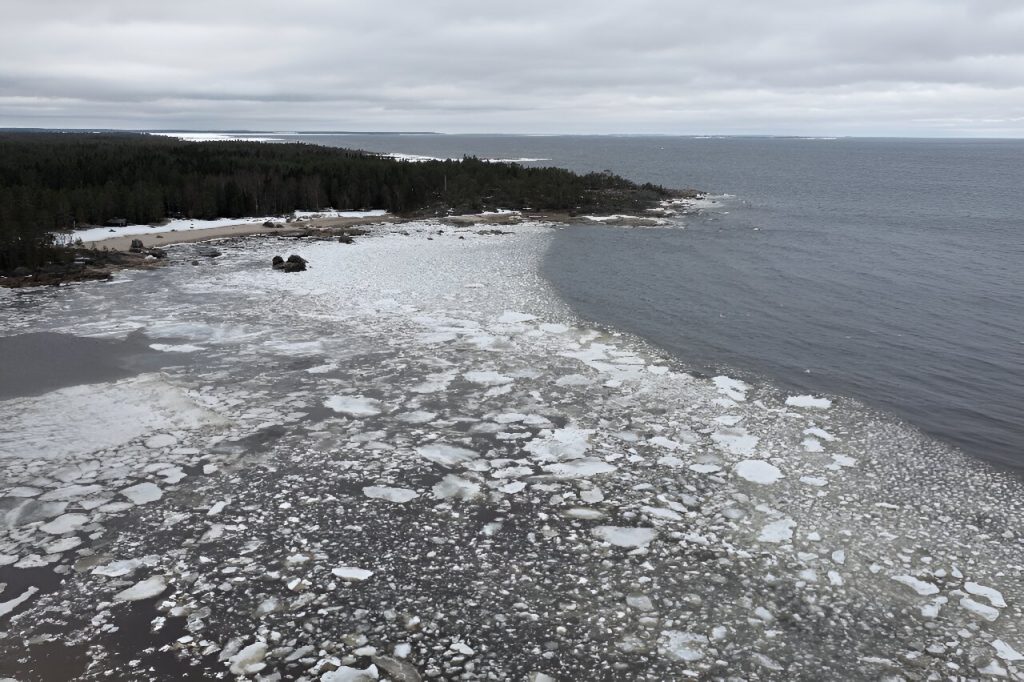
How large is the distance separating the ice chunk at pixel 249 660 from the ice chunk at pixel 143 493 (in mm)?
3338

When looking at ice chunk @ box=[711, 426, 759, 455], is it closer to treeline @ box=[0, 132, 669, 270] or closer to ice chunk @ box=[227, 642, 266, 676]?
ice chunk @ box=[227, 642, 266, 676]

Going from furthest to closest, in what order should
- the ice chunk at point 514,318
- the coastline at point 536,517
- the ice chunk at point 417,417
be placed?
1. the ice chunk at point 514,318
2. the ice chunk at point 417,417
3. the coastline at point 536,517

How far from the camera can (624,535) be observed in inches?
320

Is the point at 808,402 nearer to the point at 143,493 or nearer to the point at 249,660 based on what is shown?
the point at 249,660

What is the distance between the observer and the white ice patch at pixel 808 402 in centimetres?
1261

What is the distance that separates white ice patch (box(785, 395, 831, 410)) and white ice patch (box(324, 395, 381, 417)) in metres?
7.29

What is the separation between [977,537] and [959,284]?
66.4ft

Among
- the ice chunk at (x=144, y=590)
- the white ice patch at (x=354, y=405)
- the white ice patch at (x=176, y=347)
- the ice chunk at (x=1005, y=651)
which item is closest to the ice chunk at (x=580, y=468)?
the white ice patch at (x=354, y=405)

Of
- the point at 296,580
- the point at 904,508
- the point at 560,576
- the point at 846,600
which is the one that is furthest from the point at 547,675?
the point at 904,508

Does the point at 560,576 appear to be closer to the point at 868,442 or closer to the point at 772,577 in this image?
the point at 772,577

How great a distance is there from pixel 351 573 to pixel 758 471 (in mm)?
5686

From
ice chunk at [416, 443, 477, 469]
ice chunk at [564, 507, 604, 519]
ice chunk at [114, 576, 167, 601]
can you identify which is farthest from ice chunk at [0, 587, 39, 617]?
ice chunk at [564, 507, 604, 519]

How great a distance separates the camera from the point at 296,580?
7180 millimetres

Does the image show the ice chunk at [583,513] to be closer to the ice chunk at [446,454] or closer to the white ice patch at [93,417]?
the ice chunk at [446,454]
